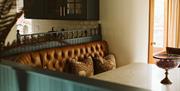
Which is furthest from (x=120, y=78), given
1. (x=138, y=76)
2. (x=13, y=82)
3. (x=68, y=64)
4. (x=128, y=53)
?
(x=128, y=53)

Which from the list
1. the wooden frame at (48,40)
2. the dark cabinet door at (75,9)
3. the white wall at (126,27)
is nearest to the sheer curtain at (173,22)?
the white wall at (126,27)

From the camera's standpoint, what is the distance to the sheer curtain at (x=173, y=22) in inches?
221

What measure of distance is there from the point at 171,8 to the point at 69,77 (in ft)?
15.6

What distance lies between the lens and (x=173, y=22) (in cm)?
564

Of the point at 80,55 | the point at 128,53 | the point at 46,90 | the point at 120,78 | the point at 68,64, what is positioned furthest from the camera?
the point at 128,53

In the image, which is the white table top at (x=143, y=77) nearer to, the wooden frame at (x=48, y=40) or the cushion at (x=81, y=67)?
the cushion at (x=81, y=67)

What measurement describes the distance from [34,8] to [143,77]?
2.87 meters

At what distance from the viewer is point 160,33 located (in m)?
5.76

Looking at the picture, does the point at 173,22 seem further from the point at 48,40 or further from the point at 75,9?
the point at 48,40

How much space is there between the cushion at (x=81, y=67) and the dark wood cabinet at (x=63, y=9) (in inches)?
31.4

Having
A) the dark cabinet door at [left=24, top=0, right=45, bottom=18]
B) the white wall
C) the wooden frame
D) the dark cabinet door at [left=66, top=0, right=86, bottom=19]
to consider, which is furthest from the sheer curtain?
the dark cabinet door at [left=24, top=0, right=45, bottom=18]

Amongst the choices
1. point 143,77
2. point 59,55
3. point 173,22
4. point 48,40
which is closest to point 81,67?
point 59,55

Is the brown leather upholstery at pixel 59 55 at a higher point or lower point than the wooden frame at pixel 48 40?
lower

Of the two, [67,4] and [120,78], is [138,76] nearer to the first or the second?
[120,78]
